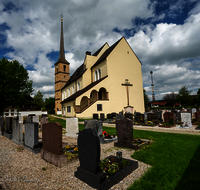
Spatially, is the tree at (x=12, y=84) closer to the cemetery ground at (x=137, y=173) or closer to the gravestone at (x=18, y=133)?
the gravestone at (x=18, y=133)

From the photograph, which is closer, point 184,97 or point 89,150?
point 89,150

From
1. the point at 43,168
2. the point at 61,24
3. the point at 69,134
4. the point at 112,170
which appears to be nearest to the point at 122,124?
the point at 112,170

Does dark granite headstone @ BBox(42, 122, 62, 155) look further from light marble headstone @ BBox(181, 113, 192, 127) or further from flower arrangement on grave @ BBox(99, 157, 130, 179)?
light marble headstone @ BBox(181, 113, 192, 127)

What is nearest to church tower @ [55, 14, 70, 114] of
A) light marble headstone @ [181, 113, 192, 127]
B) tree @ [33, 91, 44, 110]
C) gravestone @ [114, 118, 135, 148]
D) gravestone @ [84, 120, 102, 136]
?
tree @ [33, 91, 44, 110]

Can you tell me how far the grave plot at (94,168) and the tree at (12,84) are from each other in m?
24.5

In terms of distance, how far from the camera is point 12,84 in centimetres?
2522

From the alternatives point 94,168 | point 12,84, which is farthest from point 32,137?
point 12,84

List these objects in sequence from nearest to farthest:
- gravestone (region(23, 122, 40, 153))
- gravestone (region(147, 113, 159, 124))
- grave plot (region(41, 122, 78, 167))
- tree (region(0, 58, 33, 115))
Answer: grave plot (region(41, 122, 78, 167)) < gravestone (region(23, 122, 40, 153)) < gravestone (region(147, 113, 159, 124)) < tree (region(0, 58, 33, 115))

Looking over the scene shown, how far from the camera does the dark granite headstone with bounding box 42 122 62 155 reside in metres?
4.24

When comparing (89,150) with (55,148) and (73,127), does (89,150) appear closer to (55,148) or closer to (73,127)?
(55,148)

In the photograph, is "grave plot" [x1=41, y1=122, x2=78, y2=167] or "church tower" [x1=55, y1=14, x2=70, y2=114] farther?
"church tower" [x1=55, y1=14, x2=70, y2=114]

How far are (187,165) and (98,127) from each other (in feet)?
15.1

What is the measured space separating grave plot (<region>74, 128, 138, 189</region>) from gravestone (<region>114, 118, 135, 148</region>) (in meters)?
2.04

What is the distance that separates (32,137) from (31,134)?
0.15 m
